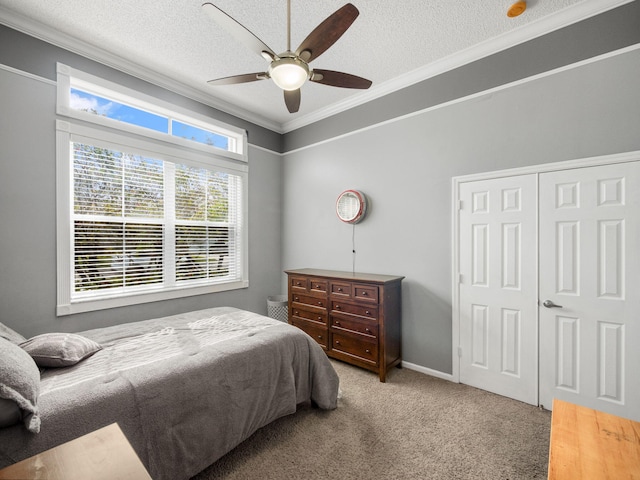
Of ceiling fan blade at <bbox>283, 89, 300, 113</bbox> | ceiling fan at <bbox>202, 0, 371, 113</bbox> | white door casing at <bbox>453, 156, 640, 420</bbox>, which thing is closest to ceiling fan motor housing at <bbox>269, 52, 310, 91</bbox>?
ceiling fan at <bbox>202, 0, 371, 113</bbox>

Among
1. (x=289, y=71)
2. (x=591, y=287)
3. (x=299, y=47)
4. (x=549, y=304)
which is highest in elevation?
(x=299, y=47)

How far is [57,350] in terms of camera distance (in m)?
1.75

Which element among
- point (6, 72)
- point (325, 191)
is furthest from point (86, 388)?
point (325, 191)

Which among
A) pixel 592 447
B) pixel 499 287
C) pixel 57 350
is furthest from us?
pixel 499 287

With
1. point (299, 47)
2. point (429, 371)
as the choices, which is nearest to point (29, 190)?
point (299, 47)

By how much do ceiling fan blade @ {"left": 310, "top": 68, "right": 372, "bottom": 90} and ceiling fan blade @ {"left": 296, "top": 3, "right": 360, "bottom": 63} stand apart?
0.17 metres

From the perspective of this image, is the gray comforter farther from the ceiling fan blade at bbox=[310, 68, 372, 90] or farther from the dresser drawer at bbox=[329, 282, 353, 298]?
the ceiling fan blade at bbox=[310, 68, 372, 90]

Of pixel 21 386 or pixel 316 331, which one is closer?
pixel 21 386

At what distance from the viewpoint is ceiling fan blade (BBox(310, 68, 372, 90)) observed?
6.45ft

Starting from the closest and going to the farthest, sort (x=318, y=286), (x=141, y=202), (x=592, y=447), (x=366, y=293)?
(x=592, y=447) < (x=366, y=293) < (x=141, y=202) < (x=318, y=286)

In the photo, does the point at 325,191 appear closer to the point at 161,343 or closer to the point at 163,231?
the point at 163,231

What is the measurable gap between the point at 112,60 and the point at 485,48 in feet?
11.7

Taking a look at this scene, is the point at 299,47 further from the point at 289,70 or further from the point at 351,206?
the point at 351,206

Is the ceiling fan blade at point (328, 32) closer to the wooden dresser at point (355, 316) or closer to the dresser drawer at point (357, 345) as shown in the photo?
the wooden dresser at point (355, 316)
